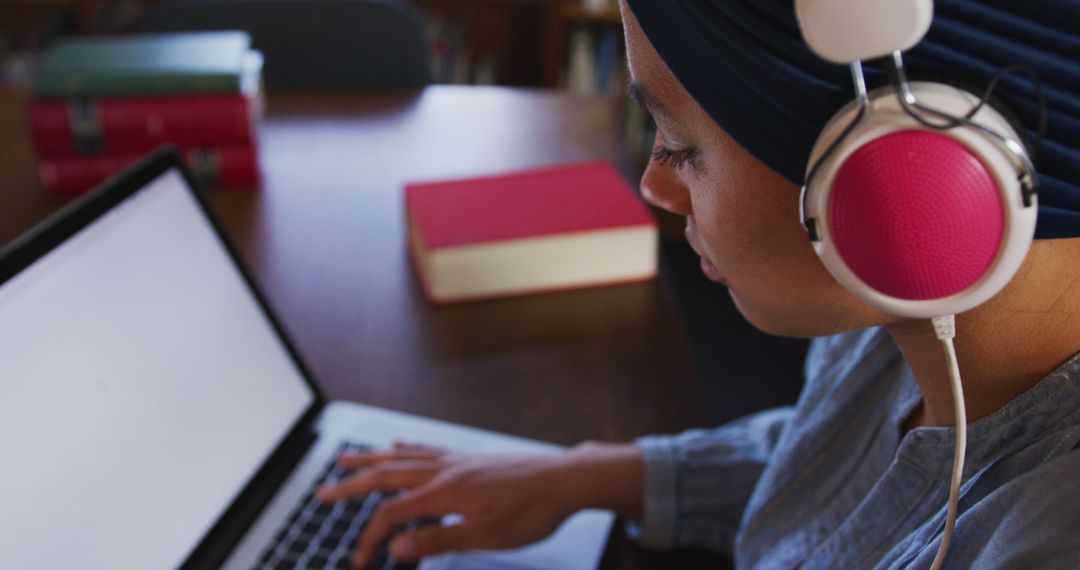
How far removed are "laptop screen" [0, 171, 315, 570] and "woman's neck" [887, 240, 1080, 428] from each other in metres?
0.53

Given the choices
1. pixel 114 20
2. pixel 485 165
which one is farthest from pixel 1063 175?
pixel 114 20

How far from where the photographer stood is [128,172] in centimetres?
78

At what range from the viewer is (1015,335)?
1.86 feet

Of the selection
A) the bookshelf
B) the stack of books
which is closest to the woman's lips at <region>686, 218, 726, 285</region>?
the stack of books

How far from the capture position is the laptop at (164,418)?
668 mm

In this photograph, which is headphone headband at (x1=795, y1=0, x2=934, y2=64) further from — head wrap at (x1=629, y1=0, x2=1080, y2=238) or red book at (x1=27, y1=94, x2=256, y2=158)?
red book at (x1=27, y1=94, x2=256, y2=158)

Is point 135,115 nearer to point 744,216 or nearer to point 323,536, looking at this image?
point 323,536

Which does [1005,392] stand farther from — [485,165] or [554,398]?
[485,165]

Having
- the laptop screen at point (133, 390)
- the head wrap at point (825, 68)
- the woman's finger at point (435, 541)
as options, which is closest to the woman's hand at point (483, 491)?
the woman's finger at point (435, 541)

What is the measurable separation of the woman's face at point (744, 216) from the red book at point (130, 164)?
0.91m

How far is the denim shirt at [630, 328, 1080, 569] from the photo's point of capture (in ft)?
1.78

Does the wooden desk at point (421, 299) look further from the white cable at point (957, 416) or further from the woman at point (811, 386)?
the white cable at point (957, 416)

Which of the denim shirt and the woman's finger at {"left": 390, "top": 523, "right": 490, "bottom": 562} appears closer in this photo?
the denim shirt

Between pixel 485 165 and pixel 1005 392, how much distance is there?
943mm
